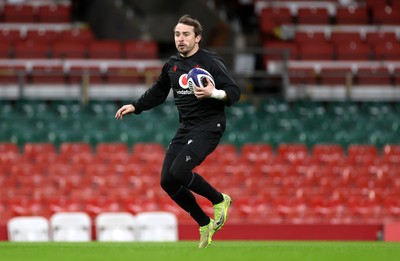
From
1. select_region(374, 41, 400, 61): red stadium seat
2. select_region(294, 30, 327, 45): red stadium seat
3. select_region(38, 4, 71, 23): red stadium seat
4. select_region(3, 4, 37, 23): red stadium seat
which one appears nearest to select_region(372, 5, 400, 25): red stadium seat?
select_region(374, 41, 400, 61): red stadium seat

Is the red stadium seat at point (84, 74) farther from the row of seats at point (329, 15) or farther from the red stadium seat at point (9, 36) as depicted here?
the row of seats at point (329, 15)

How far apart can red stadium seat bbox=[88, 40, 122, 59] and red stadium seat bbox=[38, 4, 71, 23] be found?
2430mm

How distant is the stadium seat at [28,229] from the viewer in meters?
13.0

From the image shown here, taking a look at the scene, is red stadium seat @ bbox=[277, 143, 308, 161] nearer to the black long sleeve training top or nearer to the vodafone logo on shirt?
the black long sleeve training top

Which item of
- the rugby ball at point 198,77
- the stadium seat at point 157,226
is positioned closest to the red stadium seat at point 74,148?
the stadium seat at point 157,226

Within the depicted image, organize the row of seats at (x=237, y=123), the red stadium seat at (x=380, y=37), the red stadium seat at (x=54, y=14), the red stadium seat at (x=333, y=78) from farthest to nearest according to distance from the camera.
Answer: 1. the red stadium seat at (x=54, y=14)
2. the red stadium seat at (x=380, y=37)
3. the red stadium seat at (x=333, y=78)
4. the row of seats at (x=237, y=123)

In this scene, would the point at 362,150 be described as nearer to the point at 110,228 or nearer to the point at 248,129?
the point at 248,129

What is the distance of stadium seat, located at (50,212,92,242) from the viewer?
43.4 ft

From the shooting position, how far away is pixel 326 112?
2197 centimetres

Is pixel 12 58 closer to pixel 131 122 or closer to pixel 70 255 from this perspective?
pixel 131 122

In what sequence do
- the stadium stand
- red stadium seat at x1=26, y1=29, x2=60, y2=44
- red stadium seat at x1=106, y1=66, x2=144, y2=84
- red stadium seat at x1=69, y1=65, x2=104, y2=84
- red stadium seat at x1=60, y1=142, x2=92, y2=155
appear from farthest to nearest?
red stadium seat at x1=26, y1=29, x2=60, y2=44 → red stadium seat at x1=106, y1=66, x2=144, y2=84 → red stadium seat at x1=69, y1=65, x2=104, y2=84 → red stadium seat at x1=60, y1=142, x2=92, y2=155 → the stadium stand

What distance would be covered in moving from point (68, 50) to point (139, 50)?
6.45ft

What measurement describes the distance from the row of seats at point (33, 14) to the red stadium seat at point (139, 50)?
9.48 ft

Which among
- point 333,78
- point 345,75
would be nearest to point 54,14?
point 333,78
